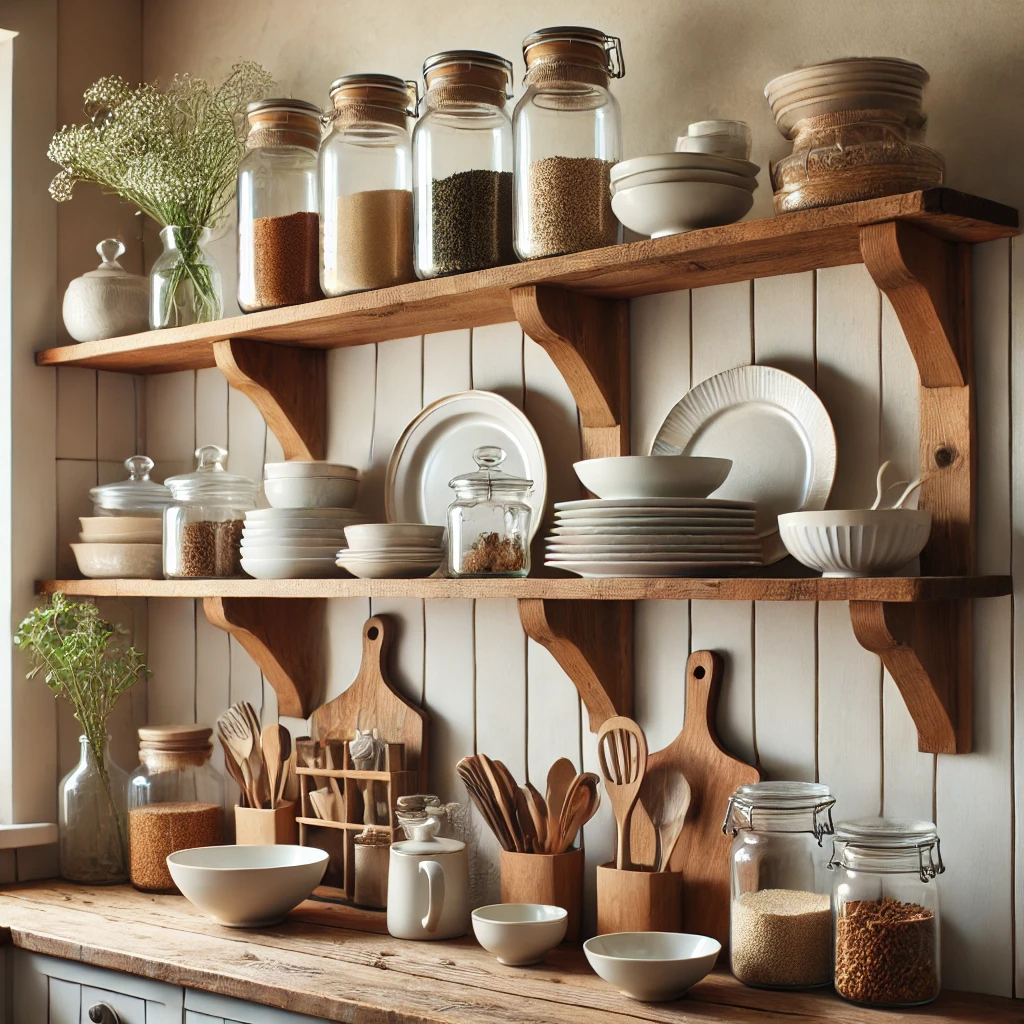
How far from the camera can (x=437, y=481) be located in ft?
6.89

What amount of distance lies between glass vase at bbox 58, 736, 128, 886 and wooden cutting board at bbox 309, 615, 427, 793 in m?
0.41

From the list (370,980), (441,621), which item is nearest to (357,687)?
(441,621)

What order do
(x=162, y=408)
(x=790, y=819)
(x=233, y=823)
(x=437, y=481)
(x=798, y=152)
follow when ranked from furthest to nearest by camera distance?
(x=162, y=408), (x=233, y=823), (x=437, y=481), (x=790, y=819), (x=798, y=152)

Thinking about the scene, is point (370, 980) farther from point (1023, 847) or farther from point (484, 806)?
point (1023, 847)

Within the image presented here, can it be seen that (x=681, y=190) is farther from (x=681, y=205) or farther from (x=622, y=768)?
(x=622, y=768)

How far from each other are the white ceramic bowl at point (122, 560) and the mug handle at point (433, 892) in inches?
31.8

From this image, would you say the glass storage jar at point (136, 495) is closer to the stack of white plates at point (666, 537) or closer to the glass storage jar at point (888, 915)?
the stack of white plates at point (666, 537)

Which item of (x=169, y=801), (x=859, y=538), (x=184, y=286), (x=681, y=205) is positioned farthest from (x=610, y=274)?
(x=169, y=801)

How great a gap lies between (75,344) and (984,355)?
Answer: 164 cm

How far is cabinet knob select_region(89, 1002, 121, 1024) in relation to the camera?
190cm

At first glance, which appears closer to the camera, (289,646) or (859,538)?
(859,538)

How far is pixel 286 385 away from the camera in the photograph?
88.0 inches

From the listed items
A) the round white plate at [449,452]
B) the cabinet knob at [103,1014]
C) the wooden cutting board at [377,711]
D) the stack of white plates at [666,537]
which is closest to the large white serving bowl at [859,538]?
the stack of white plates at [666,537]

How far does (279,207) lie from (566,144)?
53 cm
